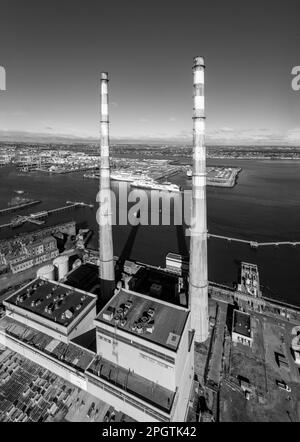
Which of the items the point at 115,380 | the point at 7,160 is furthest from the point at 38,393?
the point at 7,160

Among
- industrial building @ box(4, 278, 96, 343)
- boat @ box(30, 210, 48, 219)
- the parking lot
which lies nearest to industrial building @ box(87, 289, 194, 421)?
the parking lot

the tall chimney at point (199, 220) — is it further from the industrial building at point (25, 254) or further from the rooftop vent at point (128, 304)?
the industrial building at point (25, 254)

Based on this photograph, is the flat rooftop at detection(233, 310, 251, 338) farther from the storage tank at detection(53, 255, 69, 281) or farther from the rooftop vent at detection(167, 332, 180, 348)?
the storage tank at detection(53, 255, 69, 281)

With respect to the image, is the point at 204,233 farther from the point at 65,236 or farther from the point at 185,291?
the point at 65,236

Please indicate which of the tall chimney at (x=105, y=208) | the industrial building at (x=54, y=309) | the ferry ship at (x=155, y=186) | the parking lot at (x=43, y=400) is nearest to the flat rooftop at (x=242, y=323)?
the parking lot at (x=43, y=400)

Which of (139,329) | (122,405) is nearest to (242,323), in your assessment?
(139,329)

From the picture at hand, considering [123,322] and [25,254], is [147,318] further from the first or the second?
[25,254]
